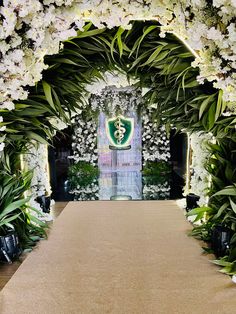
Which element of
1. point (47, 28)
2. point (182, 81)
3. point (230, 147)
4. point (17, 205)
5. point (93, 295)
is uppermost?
point (47, 28)

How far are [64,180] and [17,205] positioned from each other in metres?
4.41

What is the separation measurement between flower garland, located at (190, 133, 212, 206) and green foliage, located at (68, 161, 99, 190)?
3.27 metres

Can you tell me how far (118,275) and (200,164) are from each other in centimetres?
172

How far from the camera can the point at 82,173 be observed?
7.06 m

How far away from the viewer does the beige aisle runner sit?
2133mm

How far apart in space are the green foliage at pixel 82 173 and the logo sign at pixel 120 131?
72 cm

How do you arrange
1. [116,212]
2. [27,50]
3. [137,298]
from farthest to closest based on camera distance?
[116,212]
[137,298]
[27,50]

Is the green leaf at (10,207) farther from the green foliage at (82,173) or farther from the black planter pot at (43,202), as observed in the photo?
the green foliage at (82,173)

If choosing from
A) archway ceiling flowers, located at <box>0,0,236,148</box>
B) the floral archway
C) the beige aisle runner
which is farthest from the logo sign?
archway ceiling flowers, located at <box>0,0,236,148</box>

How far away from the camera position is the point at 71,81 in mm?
2637

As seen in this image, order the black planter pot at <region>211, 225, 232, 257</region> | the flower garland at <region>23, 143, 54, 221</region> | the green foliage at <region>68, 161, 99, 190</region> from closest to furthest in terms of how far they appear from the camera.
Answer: the black planter pot at <region>211, 225, 232, 257</region>, the flower garland at <region>23, 143, 54, 221</region>, the green foliage at <region>68, 161, 99, 190</region>

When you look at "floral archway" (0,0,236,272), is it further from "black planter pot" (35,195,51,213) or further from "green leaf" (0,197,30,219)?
"black planter pot" (35,195,51,213)

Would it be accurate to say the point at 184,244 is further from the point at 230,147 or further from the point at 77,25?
the point at 77,25

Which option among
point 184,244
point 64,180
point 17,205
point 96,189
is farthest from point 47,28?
point 64,180
